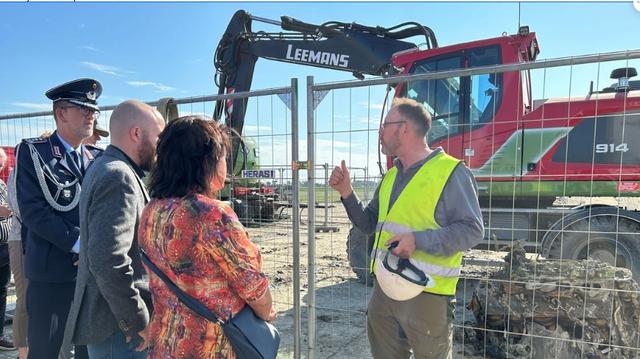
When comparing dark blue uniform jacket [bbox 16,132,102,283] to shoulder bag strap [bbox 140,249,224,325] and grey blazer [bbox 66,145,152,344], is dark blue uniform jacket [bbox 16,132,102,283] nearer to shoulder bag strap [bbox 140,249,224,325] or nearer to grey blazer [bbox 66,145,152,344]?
grey blazer [bbox 66,145,152,344]

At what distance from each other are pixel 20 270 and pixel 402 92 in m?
4.40

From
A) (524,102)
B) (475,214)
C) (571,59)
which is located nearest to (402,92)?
(524,102)

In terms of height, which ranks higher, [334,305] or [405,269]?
[405,269]

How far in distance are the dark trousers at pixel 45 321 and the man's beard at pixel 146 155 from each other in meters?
0.96

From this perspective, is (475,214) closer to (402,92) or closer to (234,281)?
(234,281)

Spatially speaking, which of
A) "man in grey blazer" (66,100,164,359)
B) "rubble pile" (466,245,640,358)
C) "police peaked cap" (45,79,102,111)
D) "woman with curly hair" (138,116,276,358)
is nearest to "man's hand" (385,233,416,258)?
"woman with curly hair" (138,116,276,358)

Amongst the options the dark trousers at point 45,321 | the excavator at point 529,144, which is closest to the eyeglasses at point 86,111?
the dark trousers at point 45,321

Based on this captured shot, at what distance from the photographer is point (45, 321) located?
2.22 meters

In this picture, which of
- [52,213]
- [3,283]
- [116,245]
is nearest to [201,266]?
[116,245]

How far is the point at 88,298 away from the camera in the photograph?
1.77 metres

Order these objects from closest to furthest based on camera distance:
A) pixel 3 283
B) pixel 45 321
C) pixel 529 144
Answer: pixel 45 321, pixel 3 283, pixel 529 144

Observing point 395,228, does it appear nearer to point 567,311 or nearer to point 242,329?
point 242,329

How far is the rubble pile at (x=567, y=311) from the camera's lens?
3.12 metres

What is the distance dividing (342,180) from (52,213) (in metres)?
1.61
